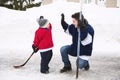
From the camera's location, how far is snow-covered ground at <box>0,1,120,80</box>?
9516 mm

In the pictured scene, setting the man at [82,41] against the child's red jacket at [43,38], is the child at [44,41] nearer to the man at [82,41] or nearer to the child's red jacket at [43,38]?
the child's red jacket at [43,38]

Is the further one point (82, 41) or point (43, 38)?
point (43, 38)

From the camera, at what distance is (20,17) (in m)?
17.2

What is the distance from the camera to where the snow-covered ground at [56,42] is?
9516mm

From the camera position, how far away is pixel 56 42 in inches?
587

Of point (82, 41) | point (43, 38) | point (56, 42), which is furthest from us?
point (56, 42)

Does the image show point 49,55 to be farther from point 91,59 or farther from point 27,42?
point 27,42

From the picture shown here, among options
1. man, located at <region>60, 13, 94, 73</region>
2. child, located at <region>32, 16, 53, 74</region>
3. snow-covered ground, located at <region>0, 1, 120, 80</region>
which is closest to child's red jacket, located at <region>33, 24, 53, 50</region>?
child, located at <region>32, 16, 53, 74</region>

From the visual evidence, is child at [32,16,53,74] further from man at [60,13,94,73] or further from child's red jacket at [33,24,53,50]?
man at [60,13,94,73]

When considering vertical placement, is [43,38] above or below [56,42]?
above

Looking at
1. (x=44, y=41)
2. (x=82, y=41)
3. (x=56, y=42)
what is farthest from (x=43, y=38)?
(x=56, y=42)

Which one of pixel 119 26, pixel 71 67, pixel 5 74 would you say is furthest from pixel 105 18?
pixel 5 74

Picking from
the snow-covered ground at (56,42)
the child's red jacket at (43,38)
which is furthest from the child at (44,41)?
the snow-covered ground at (56,42)

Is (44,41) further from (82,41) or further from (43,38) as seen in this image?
(82,41)
